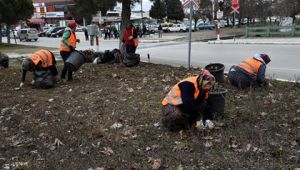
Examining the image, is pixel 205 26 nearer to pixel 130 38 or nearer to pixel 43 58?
pixel 130 38

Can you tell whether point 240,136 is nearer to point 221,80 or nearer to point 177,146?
point 177,146

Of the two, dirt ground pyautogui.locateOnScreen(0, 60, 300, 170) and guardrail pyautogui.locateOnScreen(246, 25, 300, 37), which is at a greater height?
guardrail pyautogui.locateOnScreen(246, 25, 300, 37)

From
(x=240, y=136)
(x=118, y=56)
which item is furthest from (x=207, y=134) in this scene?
(x=118, y=56)

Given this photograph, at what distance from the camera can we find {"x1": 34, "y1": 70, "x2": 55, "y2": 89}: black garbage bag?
38.5 feet

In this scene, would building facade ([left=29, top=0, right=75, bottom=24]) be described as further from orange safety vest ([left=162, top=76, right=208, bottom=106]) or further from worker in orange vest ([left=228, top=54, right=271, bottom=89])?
orange safety vest ([left=162, top=76, right=208, bottom=106])

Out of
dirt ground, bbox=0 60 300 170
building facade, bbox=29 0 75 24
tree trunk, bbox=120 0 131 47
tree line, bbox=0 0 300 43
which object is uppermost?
building facade, bbox=29 0 75 24

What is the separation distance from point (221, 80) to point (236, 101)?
2.04 m

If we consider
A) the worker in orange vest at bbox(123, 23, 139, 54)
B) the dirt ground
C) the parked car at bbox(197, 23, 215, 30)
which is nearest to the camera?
the dirt ground

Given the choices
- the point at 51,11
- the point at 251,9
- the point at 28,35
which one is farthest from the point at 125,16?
the point at 51,11

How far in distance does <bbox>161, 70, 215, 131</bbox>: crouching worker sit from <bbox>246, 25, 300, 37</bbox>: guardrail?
95.6 ft

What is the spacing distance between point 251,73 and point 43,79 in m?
5.46

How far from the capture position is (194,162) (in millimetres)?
5363

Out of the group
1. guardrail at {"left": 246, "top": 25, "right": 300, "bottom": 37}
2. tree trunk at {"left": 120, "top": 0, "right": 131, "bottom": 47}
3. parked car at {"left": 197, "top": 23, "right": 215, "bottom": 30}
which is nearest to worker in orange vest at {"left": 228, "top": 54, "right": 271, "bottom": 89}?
tree trunk at {"left": 120, "top": 0, "right": 131, "bottom": 47}

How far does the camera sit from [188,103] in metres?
6.39
